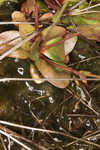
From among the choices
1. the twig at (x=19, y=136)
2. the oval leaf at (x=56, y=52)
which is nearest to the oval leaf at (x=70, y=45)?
the oval leaf at (x=56, y=52)

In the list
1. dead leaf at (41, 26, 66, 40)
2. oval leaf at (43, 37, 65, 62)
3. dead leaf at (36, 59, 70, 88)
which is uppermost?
dead leaf at (41, 26, 66, 40)

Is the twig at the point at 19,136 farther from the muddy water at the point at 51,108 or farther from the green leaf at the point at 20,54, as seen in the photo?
the green leaf at the point at 20,54

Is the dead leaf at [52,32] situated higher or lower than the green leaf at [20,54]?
higher

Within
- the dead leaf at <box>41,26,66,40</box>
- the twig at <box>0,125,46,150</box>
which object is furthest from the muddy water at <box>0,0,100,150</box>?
the dead leaf at <box>41,26,66,40</box>

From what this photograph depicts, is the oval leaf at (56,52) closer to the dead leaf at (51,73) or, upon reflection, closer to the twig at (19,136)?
the dead leaf at (51,73)

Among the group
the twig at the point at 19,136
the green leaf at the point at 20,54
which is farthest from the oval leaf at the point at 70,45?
the twig at the point at 19,136

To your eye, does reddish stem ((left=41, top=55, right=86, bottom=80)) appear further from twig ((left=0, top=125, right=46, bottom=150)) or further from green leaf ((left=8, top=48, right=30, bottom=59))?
twig ((left=0, top=125, right=46, bottom=150))

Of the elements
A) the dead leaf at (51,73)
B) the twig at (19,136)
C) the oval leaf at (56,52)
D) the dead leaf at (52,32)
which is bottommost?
the twig at (19,136)

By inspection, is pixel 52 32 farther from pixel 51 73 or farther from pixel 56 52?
pixel 51 73

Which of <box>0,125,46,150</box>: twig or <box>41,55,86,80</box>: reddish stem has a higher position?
Result: <box>41,55,86,80</box>: reddish stem

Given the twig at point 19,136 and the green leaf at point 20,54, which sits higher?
the green leaf at point 20,54

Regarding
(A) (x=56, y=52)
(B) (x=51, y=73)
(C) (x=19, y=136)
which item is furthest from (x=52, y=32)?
(C) (x=19, y=136)

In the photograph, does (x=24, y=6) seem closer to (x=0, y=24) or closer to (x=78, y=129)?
(x=0, y=24)
